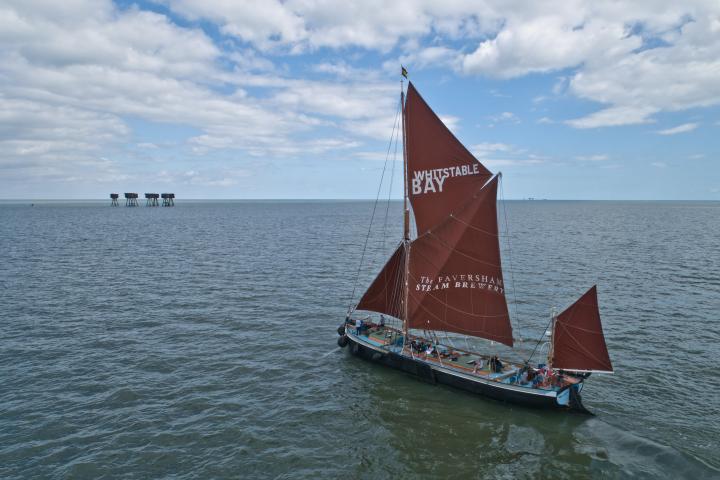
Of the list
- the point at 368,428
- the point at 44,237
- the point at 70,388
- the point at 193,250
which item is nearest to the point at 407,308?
the point at 368,428

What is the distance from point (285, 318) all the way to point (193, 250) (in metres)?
48.3

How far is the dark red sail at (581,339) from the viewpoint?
2516 cm

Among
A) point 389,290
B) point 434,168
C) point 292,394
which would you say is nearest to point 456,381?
point 389,290

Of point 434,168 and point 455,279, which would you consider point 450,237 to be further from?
point 434,168

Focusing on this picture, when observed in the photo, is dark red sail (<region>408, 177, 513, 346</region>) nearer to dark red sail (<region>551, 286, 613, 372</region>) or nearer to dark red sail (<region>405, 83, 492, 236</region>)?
Result: dark red sail (<region>405, 83, 492, 236</region>)

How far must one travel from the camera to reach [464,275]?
2992cm

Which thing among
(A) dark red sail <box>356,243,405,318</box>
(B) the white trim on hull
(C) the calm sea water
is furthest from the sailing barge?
(C) the calm sea water

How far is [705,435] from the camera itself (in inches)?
910

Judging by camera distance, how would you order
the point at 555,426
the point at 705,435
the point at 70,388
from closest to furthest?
the point at 705,435, the point at 555,426, the point at 70,388

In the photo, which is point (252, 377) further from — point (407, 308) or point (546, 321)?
point (546, 321)

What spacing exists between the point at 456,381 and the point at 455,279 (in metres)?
6.64

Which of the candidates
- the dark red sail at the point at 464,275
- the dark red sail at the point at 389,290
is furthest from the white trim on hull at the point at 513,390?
the dark red sail at the point at 389,290

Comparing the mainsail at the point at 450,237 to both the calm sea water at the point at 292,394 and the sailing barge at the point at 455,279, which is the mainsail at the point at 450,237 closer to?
the sailing barge at the point at 455,279

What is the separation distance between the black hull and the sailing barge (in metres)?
0.07
